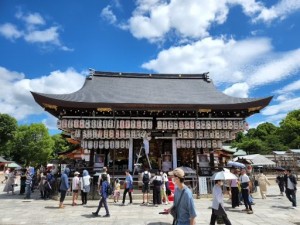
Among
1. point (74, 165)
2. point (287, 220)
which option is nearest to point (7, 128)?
point (74, 165)

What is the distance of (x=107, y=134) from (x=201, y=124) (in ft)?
23.6

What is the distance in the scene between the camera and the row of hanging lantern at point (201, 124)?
68.2 feet

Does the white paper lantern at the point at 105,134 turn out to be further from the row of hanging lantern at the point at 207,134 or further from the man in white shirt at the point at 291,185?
the man in white shirt at the point at 291,185

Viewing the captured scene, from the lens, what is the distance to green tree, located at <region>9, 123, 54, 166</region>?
195 ft

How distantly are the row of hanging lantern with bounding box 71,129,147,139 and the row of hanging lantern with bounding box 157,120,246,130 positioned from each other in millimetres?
1688

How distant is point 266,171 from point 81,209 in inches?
1506

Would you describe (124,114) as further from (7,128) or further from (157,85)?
(7,128)

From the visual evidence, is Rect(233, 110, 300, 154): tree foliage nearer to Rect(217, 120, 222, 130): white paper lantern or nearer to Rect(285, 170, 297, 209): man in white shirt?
Rect(217, 120, 222, 130): white paper lantern

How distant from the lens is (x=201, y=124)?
2083 centimetres

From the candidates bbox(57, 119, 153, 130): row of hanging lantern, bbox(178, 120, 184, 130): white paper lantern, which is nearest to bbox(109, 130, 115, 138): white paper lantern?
bbox(57, 119, 153, 130): row of hanging lantern

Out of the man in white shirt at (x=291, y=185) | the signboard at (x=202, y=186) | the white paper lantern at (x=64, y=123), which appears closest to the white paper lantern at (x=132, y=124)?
the white paper lantern at (x=64, y=123)

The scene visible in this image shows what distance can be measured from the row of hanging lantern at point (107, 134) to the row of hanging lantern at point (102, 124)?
1.62ft

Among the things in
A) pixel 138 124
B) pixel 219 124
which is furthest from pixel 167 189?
pixel 219 124

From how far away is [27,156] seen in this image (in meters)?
60.2
